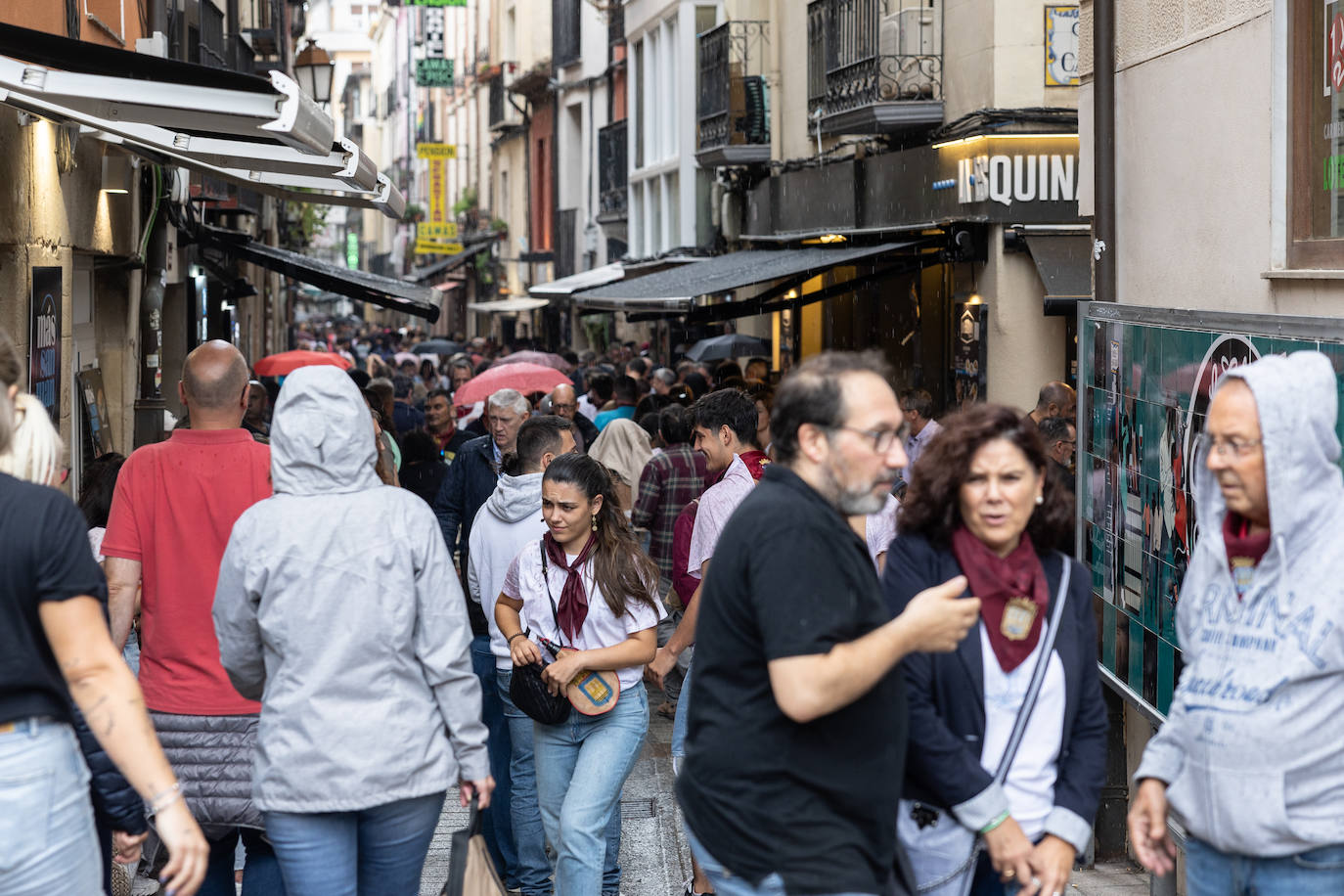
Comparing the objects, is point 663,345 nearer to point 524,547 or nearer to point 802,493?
point 524,547

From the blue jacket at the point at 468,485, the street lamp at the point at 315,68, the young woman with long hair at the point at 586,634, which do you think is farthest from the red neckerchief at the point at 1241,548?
the street lamp at the point at 315,68

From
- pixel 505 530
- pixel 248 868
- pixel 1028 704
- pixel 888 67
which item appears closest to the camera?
pixel 1028 704

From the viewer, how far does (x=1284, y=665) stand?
3.37 meters

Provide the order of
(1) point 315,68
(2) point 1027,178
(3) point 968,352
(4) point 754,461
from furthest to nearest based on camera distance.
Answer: (1) point 315,68
(3) point 968,352
(2) point 1027,178
(4) point 754,461

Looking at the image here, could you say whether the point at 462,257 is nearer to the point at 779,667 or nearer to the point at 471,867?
the point at 471,867

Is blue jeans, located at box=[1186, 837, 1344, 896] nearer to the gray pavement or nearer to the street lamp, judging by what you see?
the gray pavement

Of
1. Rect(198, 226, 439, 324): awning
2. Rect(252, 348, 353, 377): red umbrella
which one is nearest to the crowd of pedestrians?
Rect(252, 348, 353, 377): red umbrella

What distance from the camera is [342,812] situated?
162 inches

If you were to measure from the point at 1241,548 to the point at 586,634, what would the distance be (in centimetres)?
264

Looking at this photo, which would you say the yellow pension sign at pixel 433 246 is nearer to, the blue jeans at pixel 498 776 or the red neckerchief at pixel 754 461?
the red neckerchief at pixel 754 461

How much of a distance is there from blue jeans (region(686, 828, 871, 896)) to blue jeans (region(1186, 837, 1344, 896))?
32.3 inches

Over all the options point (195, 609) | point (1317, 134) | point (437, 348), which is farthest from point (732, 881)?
point (437, 348)

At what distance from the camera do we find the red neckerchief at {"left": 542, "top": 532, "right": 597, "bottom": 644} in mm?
5668

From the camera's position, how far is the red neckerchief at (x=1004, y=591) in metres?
Result: 3.65
